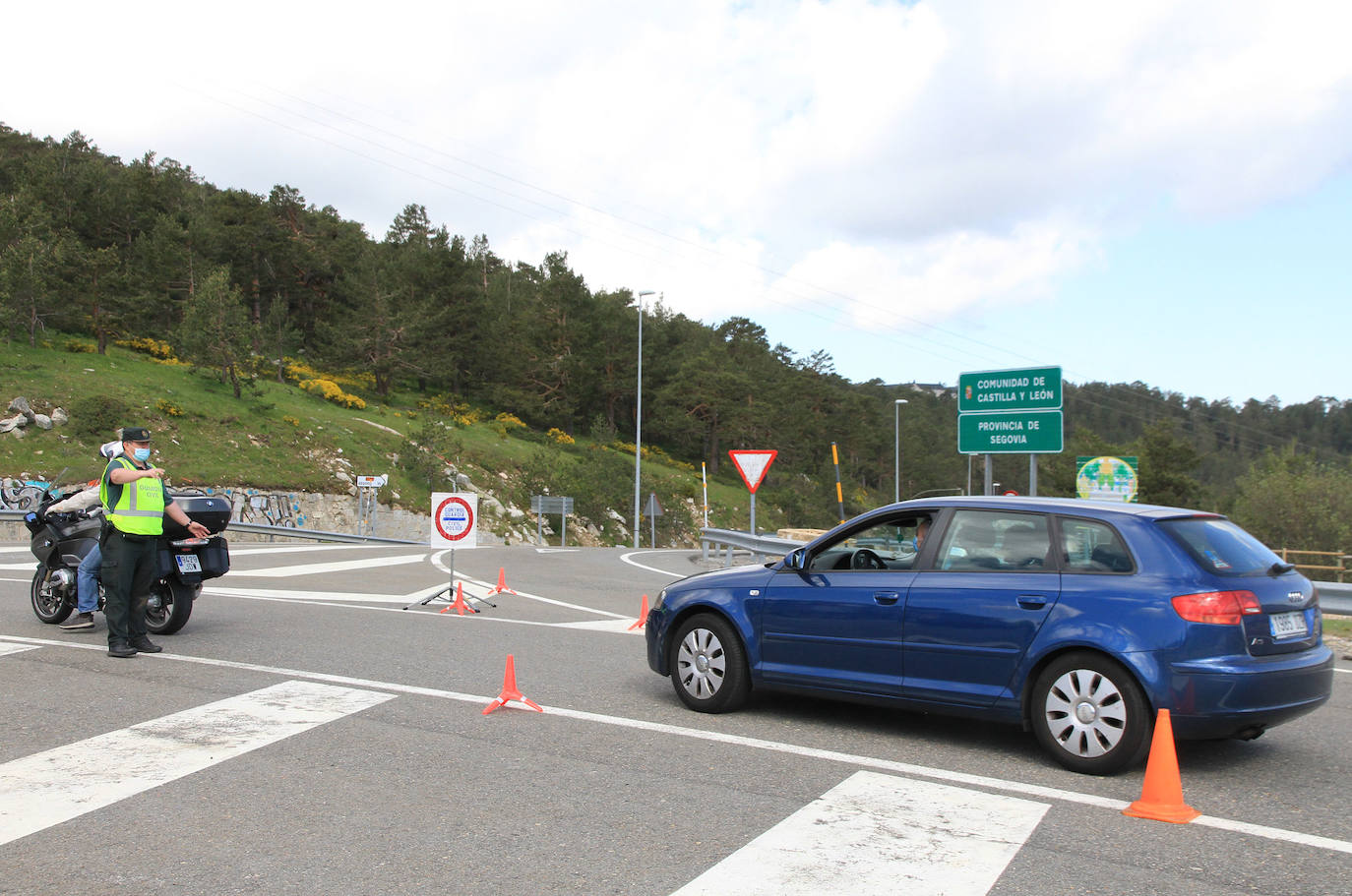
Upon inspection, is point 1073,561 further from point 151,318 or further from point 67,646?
point 151,318

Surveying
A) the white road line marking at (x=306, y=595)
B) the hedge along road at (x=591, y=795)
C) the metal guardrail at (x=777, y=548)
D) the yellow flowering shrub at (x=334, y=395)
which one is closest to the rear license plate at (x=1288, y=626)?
the hedge along road at (x=591, y=795)

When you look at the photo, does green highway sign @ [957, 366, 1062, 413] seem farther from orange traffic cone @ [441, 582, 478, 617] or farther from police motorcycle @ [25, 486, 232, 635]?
police motorcycle @ [25, 486, 232, 635]

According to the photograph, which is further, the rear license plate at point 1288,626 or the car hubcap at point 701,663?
the car hubcap at point 701,663

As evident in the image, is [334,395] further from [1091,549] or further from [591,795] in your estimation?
[1091,549]

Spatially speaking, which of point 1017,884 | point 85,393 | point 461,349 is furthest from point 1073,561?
point 461,349

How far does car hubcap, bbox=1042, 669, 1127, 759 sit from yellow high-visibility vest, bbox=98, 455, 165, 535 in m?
6.92

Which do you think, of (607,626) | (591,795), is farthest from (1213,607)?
(607,626)

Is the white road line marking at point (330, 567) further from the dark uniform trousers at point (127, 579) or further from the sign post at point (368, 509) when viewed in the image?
the sign post at point (368, 509)

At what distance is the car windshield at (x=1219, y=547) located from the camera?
17.9 ft

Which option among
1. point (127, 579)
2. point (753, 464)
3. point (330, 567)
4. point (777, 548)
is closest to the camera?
point (127, 579)

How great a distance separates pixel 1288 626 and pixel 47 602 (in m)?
10.2

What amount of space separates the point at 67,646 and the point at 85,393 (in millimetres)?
36015

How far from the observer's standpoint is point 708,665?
22.4 ft

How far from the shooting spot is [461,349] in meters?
73.8
